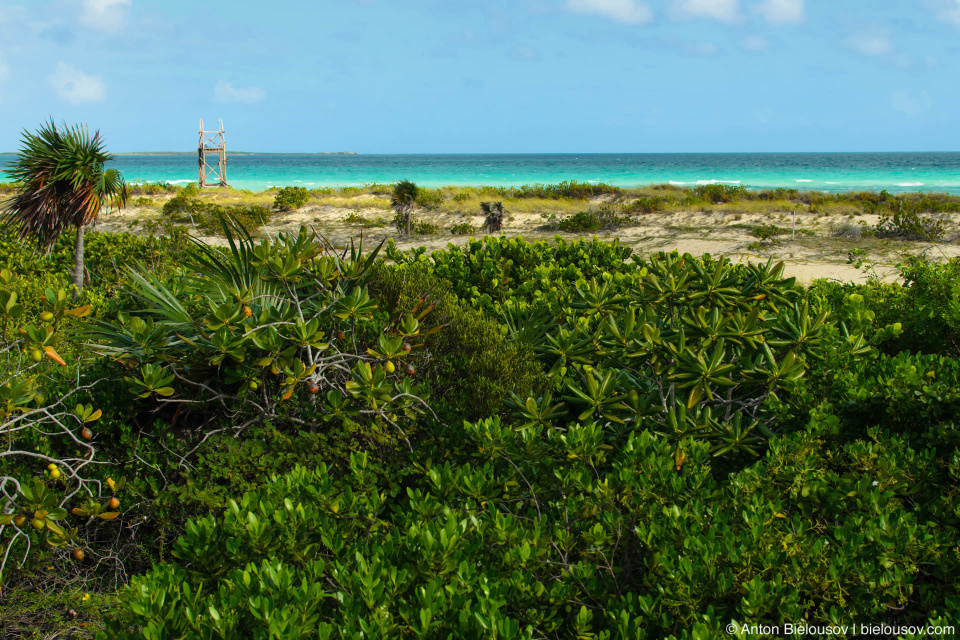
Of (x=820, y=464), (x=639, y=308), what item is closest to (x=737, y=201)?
(x=639, y=308)

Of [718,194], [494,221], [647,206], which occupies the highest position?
[718,194]

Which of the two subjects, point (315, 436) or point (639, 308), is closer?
point (315, 436)

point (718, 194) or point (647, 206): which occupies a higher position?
point (718, 194)

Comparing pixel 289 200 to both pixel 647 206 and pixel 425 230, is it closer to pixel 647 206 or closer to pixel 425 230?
pixel 425 230

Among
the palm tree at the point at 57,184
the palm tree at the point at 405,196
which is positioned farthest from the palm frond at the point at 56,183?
the palm tree at the point at 405,196

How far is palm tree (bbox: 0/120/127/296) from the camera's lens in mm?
6766

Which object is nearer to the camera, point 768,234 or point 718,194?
point 768,234

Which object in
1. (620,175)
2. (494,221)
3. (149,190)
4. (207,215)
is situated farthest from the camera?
(620,175)

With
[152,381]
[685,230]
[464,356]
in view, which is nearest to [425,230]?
[685,230]

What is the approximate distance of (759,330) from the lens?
9.64 ft

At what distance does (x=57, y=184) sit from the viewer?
276 inches

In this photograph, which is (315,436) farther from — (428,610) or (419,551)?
(428,610)

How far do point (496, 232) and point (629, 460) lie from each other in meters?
16.9

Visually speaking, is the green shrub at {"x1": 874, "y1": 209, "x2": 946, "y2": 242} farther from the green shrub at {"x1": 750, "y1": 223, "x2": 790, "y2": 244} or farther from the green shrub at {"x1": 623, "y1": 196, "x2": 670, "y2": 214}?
the green shrub at {"x1": 623, "y1": 196, "x2": 670, "y2": 214}
